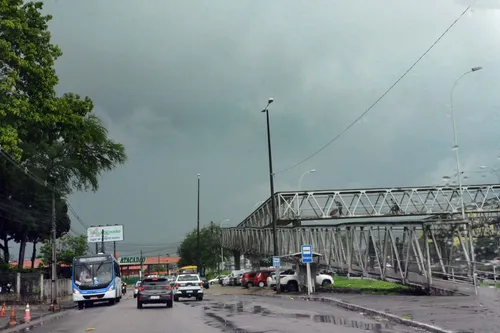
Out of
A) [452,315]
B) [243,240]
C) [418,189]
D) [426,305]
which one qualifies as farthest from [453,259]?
[243,240]

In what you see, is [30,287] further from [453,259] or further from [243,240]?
[243,240]

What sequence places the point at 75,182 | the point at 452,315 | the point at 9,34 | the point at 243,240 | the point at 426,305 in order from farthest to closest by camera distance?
1. the point at 243,240
2. the point at 75,182
3. the point at 9,34
4. the point at 426,305
5. the point at 452,315

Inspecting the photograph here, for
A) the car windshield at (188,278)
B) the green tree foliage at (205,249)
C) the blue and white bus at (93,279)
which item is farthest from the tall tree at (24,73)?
the green tree foliage at (205,249)

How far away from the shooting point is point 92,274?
35.8 meters

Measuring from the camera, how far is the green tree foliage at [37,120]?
1119 inches

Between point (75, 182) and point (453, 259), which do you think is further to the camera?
point (75, 182)

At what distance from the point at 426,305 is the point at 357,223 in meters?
14.7

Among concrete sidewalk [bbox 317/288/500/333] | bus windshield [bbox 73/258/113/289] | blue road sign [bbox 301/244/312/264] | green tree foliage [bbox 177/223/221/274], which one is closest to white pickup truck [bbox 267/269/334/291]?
blue road sign [bbox 301/244/312/264]

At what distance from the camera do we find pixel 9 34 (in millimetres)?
29203

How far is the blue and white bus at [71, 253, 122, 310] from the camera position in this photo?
35281 mm

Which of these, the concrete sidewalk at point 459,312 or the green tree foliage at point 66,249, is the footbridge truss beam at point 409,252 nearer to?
the concrete sidewalk at point 459,312

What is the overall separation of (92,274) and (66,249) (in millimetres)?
45875

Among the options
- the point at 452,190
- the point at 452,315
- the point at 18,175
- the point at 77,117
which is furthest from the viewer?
the point at 452,190

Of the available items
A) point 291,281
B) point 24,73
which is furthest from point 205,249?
point 24,73
